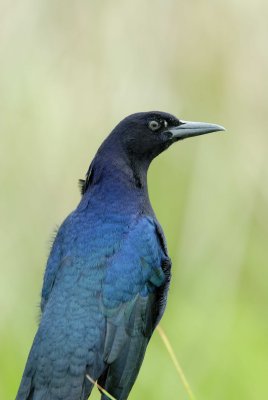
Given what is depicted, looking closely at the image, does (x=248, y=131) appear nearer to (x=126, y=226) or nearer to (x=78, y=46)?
(x=78, y=46)

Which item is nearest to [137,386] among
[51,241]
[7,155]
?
[51,241]

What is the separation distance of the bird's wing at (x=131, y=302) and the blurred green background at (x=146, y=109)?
926 millimetres

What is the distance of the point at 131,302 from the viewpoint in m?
5.02

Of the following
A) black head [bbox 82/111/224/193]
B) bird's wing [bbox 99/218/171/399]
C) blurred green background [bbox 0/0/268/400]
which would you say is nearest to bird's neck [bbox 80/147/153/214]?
black head [bbox 82/111/224/193]

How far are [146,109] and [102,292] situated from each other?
1.74 meters

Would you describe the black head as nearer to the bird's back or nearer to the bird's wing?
the bird's back

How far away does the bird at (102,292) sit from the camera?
15.9ft

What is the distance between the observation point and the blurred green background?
20.5ft

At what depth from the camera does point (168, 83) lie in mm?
6605

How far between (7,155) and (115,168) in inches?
54.2

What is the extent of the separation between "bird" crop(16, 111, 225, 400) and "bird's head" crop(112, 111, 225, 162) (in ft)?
0.32

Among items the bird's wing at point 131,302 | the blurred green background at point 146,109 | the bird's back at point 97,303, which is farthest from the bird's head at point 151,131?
the blurred green background at point 146,109

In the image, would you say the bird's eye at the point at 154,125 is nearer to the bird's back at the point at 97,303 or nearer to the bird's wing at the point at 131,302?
the bird's back at the point at 97,303

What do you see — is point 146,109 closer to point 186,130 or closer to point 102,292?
point 186,130
